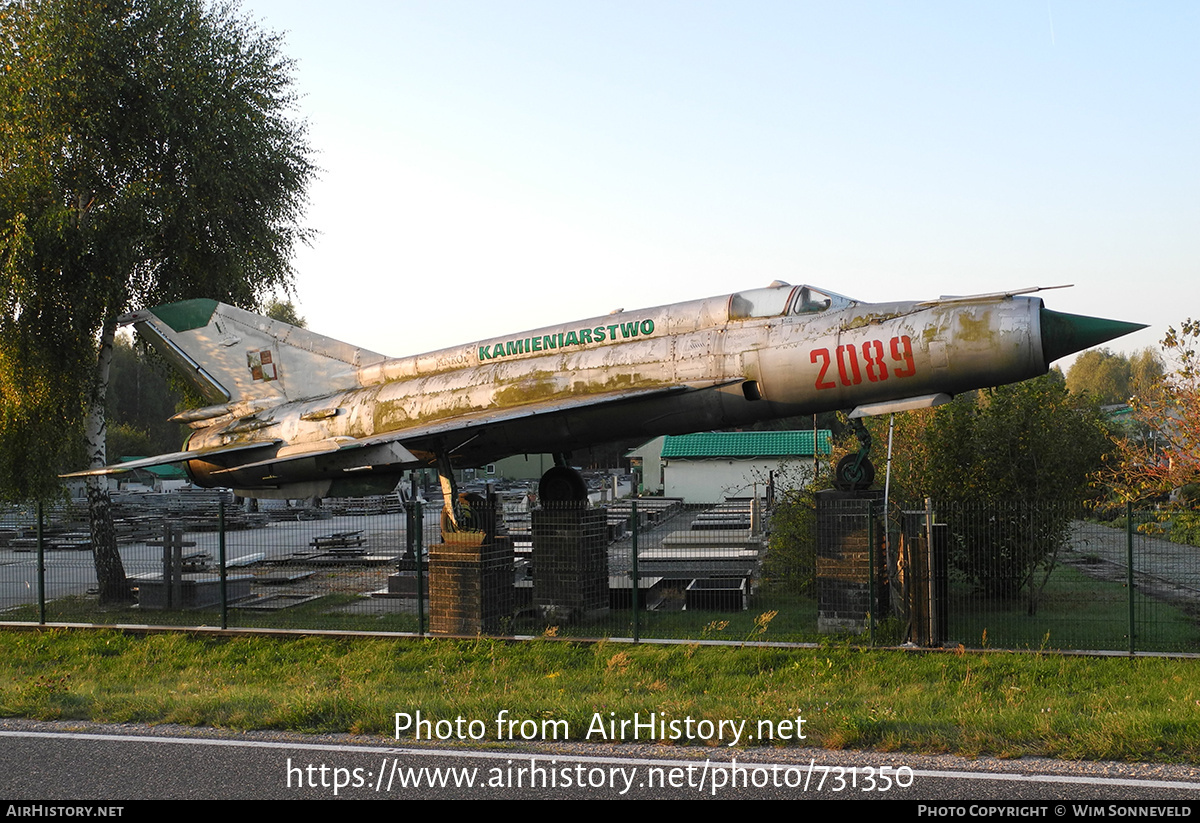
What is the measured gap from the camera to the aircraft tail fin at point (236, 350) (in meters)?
17.8

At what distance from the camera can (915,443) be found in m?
19.2

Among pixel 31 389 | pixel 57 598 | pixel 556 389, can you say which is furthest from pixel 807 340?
pixel 57 598

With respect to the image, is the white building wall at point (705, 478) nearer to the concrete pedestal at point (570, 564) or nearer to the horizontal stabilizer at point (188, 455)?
the concrete pedestal at point (570, 564)

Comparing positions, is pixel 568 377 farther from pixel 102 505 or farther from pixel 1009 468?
pixel 102 505

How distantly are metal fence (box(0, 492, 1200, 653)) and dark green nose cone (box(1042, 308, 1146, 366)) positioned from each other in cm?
240

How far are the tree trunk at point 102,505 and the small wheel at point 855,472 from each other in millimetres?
15386

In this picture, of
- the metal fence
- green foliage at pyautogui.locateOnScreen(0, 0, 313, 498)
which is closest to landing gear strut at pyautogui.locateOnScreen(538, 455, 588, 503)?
the metal fence

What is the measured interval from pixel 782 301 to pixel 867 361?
1791 millimetres

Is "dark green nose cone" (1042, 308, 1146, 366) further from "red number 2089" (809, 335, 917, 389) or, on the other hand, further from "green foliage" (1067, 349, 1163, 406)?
"green foliage" (1067, 349, 1163, 406)

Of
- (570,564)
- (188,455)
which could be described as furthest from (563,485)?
(188,455)

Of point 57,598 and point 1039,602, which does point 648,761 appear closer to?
point 1039,602

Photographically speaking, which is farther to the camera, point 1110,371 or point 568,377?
point 1110,371

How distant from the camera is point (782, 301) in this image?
13.8 meters

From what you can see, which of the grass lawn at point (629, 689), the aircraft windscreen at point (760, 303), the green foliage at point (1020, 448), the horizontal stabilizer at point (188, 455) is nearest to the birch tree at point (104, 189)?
the horizontal stabilizer at point (188, 455)
